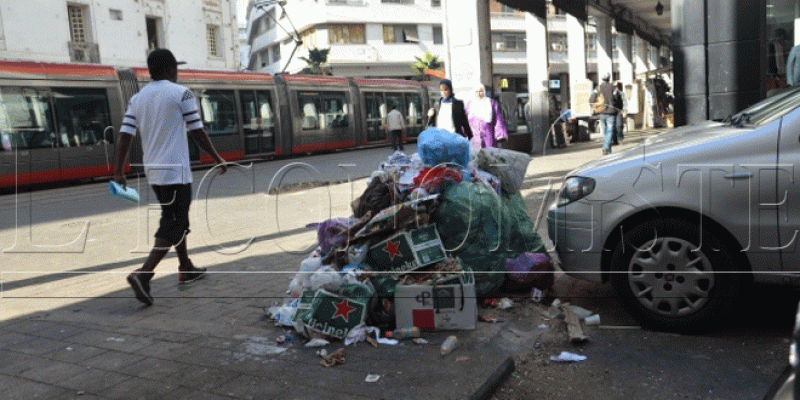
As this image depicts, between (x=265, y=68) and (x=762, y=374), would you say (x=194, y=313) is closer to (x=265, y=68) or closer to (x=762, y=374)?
(x=762, y=374)

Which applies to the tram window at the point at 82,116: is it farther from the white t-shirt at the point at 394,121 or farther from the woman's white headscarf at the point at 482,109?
the woman's white headscarf at the point at 482,109

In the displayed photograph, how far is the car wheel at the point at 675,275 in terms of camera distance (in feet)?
12.8

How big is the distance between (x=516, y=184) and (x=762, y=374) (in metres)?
2.53

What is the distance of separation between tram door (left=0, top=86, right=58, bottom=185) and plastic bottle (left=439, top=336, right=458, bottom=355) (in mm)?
15058

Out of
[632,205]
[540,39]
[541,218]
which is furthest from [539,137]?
[632,205]

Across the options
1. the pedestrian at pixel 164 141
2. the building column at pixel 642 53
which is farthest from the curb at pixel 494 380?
the building column at pixel 642 53

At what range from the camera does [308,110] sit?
Result: 25.1 meters

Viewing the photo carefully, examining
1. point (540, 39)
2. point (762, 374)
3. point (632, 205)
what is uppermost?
point (540, 39)

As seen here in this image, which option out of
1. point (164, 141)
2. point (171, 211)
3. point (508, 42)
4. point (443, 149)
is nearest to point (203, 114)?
point (164, 141)

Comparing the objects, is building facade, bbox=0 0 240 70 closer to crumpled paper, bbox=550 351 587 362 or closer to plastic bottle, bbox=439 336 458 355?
plastic bottle, bbox=439 336 458 355

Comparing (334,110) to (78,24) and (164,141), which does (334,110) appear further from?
(164,141)

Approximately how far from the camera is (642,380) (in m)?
3.49

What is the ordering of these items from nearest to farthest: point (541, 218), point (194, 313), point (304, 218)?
1. point (194, 313)
2. point (541, 218)
3. point (304, 218)

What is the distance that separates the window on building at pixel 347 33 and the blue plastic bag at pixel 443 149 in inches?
2093
